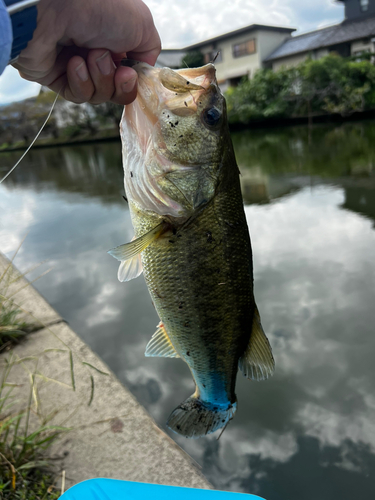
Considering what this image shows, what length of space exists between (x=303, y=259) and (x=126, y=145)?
435 cm

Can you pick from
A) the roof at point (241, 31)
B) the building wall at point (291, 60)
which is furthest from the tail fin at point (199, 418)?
the roof at point (241, 31)

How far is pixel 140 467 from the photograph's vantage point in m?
2.14

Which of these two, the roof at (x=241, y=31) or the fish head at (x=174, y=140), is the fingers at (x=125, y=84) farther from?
the roof at (x=241, y=31)

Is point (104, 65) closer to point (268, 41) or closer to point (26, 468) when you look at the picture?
point (26, 468)

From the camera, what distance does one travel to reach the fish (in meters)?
1.30

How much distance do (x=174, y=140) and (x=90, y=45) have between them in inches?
17.0

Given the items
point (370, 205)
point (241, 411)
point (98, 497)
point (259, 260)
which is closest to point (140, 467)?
point (98, 497)

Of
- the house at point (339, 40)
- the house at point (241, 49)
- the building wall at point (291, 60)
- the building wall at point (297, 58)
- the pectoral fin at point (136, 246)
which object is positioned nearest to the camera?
the pectoral fin at point (136, 246)

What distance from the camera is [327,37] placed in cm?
3073

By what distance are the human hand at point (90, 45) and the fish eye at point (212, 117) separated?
0.26m

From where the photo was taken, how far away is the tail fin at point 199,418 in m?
1.50

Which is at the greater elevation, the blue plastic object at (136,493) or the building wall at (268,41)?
the building wall at (268,41)

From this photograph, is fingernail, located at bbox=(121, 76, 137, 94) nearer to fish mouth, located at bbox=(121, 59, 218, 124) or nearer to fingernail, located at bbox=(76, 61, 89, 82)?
fish mouth, located at bbox=(121, 59, 218, 124)

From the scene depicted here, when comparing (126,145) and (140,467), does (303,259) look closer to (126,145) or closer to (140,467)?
(140,467)
